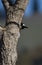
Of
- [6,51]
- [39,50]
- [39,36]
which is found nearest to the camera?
[6,51]

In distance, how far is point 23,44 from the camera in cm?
1512

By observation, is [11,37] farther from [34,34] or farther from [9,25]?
[34,34]

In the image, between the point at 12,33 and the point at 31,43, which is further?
the point at 31,43

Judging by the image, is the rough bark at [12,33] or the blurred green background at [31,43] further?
the blurred green background at [31,43]

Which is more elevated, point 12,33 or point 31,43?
point 12,33

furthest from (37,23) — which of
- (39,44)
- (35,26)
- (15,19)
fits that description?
(15,19)

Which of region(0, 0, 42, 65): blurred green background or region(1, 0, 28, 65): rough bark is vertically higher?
region(1, 0, 28, 65): rough bark

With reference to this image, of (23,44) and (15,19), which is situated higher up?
(15,19)

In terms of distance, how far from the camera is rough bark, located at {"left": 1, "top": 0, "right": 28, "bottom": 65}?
3090 millimetres

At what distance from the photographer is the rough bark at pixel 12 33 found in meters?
3.09

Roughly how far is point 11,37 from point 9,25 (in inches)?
4.3

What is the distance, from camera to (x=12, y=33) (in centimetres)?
310

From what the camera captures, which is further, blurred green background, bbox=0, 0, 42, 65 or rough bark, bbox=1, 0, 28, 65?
blurred green background, bbox=0, 0, 42, 65

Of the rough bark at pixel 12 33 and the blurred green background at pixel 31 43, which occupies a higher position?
the rough bark at pixel 12 33
